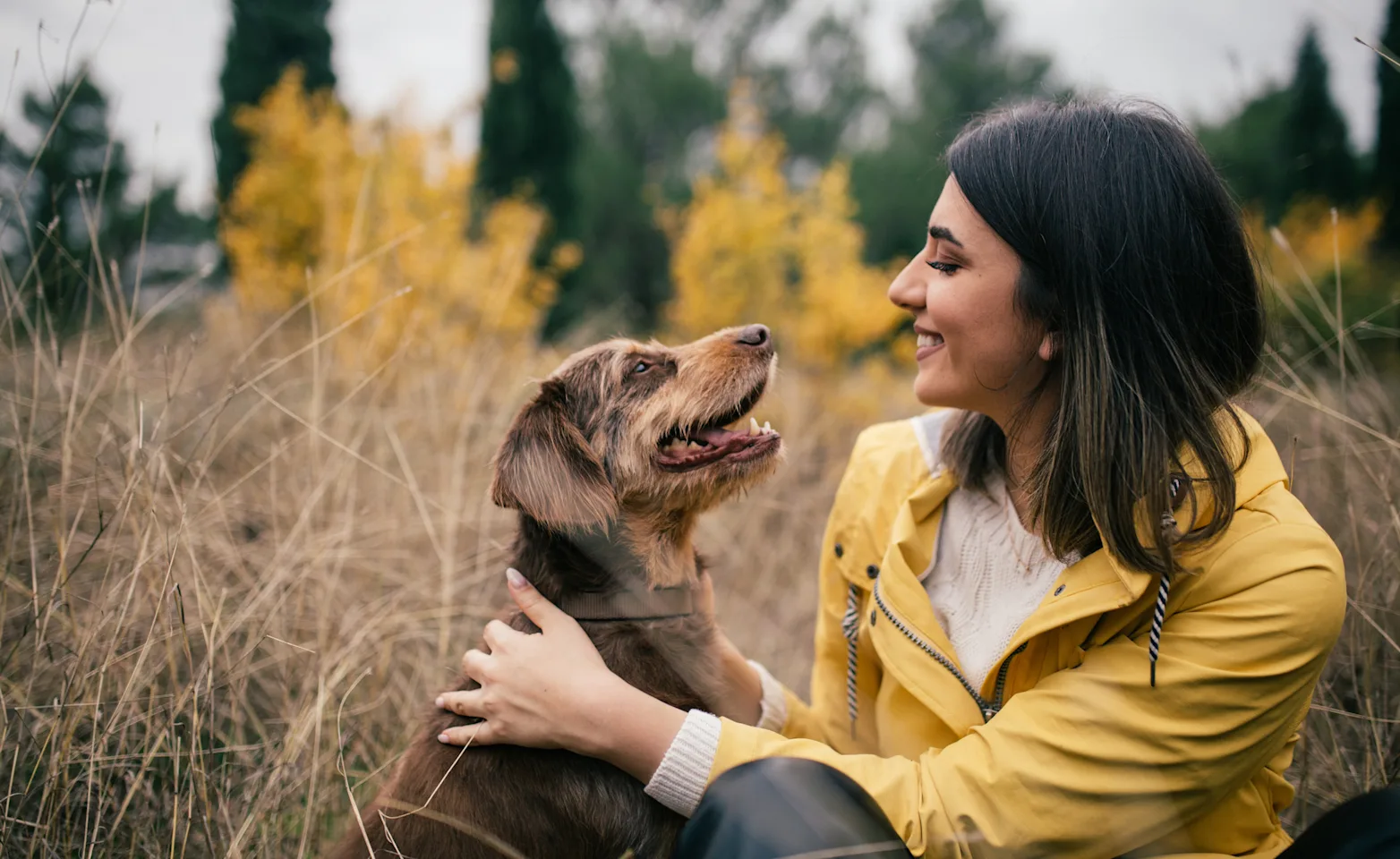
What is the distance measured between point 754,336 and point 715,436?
0.37 m

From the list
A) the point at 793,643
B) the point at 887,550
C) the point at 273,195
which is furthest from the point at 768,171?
the point at 887,550

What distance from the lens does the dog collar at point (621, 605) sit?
7.23 ft

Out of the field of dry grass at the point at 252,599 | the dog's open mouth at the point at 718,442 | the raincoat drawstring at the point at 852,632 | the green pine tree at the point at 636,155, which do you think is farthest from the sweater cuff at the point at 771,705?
the green pine tree at the point at 636,155

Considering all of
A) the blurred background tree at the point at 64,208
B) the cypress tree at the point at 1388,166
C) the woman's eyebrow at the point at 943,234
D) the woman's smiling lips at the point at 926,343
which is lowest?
the cypress tree at the point at 1388,166

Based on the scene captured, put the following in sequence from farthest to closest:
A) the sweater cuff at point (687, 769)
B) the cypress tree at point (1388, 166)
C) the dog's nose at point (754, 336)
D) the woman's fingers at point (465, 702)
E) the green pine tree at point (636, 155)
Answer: the green pine tree at point (636, 155) → the cypress tree at point (1388, 166) → the dog's nose at point (754, 336) → the woman's fingers at point (465, 702) → the sweater cuff at point (687, 769)

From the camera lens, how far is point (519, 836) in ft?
6.05

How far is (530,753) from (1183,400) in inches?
69.0

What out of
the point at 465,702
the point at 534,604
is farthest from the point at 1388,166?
the point at 465,702

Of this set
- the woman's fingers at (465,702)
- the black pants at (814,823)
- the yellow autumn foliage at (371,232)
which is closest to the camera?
the black pants at (814,823)

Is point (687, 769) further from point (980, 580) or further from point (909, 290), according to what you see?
point (909, 290)

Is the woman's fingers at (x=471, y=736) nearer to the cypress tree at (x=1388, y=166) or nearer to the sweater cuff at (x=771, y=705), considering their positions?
the sweater cuff at (x=771, y=705)

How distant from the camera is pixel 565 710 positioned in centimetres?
185

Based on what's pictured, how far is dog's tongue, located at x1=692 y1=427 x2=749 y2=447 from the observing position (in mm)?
2527

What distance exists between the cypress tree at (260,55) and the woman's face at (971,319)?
14.4 metres
